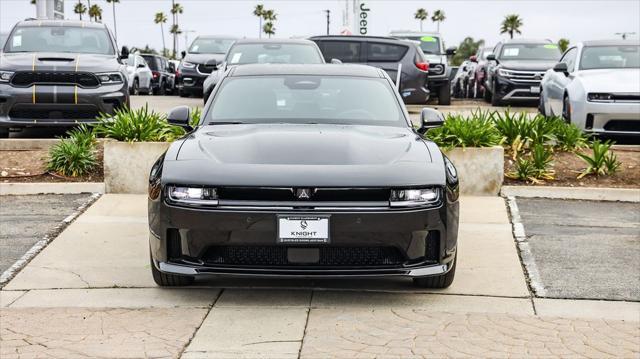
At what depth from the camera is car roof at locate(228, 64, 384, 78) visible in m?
7.77

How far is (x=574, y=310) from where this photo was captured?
6.23 metres

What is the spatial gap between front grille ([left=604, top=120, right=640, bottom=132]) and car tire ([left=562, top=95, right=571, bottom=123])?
814 mm

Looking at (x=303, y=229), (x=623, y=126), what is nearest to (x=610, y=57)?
(x=623, y=126)

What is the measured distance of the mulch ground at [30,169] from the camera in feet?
34.8

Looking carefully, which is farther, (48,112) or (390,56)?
(390,56)

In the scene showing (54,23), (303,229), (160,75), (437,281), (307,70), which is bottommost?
(160,75)

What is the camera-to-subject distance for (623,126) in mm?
13766

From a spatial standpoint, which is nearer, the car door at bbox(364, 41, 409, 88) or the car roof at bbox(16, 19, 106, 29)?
the car roof at bbox(16, 19, 106, 29)

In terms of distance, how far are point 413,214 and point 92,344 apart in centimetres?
191

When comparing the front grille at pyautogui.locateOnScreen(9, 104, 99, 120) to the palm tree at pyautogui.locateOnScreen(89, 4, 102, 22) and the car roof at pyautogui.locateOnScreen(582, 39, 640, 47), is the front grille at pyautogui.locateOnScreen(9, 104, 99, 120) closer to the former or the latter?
the car roof at pyautogui.locateOnScreen(582, 39, 640, 47)

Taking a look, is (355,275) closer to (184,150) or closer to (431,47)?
(184,150)

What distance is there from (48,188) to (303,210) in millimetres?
5054

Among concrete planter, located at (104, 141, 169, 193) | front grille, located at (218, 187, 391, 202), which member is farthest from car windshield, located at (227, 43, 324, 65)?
front grille, located at (218, 187, 391, 202)

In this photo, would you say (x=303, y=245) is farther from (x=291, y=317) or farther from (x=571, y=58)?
(x=571, y=58)
